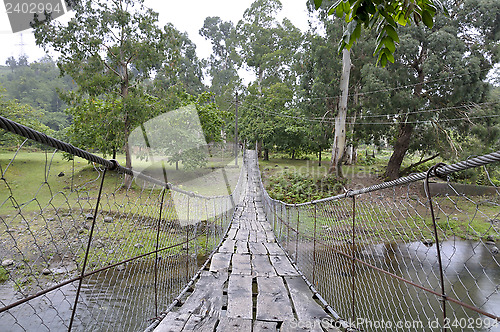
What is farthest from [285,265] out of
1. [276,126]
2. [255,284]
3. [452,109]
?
[276,126]

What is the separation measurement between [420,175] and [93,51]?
8923 millimetres

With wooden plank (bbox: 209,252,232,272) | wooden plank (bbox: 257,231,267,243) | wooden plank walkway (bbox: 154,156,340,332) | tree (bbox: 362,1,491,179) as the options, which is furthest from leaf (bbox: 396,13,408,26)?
tree (bbox: 362,1,491,179)

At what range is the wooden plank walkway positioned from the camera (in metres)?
1.43

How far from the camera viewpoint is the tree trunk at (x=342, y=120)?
28.7 feet

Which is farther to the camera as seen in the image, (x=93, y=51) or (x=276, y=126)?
(x=276, y=126)

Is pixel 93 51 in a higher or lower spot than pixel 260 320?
higher

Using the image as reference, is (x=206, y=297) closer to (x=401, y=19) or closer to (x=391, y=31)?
(x=391, y=31)

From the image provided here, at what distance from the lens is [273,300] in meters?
1.74

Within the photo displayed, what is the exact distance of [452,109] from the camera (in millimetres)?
7773

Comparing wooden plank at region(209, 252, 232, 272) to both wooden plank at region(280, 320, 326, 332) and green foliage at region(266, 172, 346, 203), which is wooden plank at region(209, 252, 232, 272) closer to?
wooden plank at region(280, 320, 326, 332)

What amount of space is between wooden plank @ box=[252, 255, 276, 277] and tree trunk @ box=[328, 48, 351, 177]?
23.5 feet

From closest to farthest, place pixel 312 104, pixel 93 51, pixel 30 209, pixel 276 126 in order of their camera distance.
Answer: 1. pixel 30 209
2. pixel 93 51
3. pixel 312 104
4. pixel 276 126

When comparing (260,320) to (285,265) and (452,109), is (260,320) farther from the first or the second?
(452,109)

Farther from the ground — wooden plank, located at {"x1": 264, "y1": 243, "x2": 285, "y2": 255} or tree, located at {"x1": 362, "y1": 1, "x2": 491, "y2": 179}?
tree, located at {"x1": 362, "y1": 1, "x2": 491, "y2": 179}
